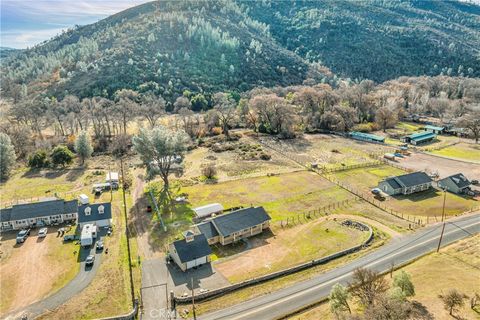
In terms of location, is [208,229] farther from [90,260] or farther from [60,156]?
[60,156]

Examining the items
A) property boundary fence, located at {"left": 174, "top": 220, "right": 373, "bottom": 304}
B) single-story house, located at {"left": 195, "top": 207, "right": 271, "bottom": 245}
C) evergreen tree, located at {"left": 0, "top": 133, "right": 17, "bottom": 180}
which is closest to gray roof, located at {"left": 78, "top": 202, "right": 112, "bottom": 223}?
single-story house, located at {"left": 195, "top": 207, "right": 271, "bottom": 245}

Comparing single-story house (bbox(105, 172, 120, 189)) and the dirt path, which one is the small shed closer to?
single-story house (bbox(105, 172, 120, 189))

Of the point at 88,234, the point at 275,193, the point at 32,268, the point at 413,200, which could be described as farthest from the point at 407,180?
the point at 32,268

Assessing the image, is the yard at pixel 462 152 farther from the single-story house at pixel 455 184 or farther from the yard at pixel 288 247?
the yard at pixel 288 247

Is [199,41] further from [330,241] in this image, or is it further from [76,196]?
[330,241]

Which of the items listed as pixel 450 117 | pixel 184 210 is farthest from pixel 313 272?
pixel 450 117

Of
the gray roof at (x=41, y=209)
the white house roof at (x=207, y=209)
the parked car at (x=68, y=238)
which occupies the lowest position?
the parked car at (x=68, y=238)

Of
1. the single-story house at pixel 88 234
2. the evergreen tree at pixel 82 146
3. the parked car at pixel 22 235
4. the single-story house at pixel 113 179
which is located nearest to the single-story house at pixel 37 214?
the parked car at pixel 22 235
